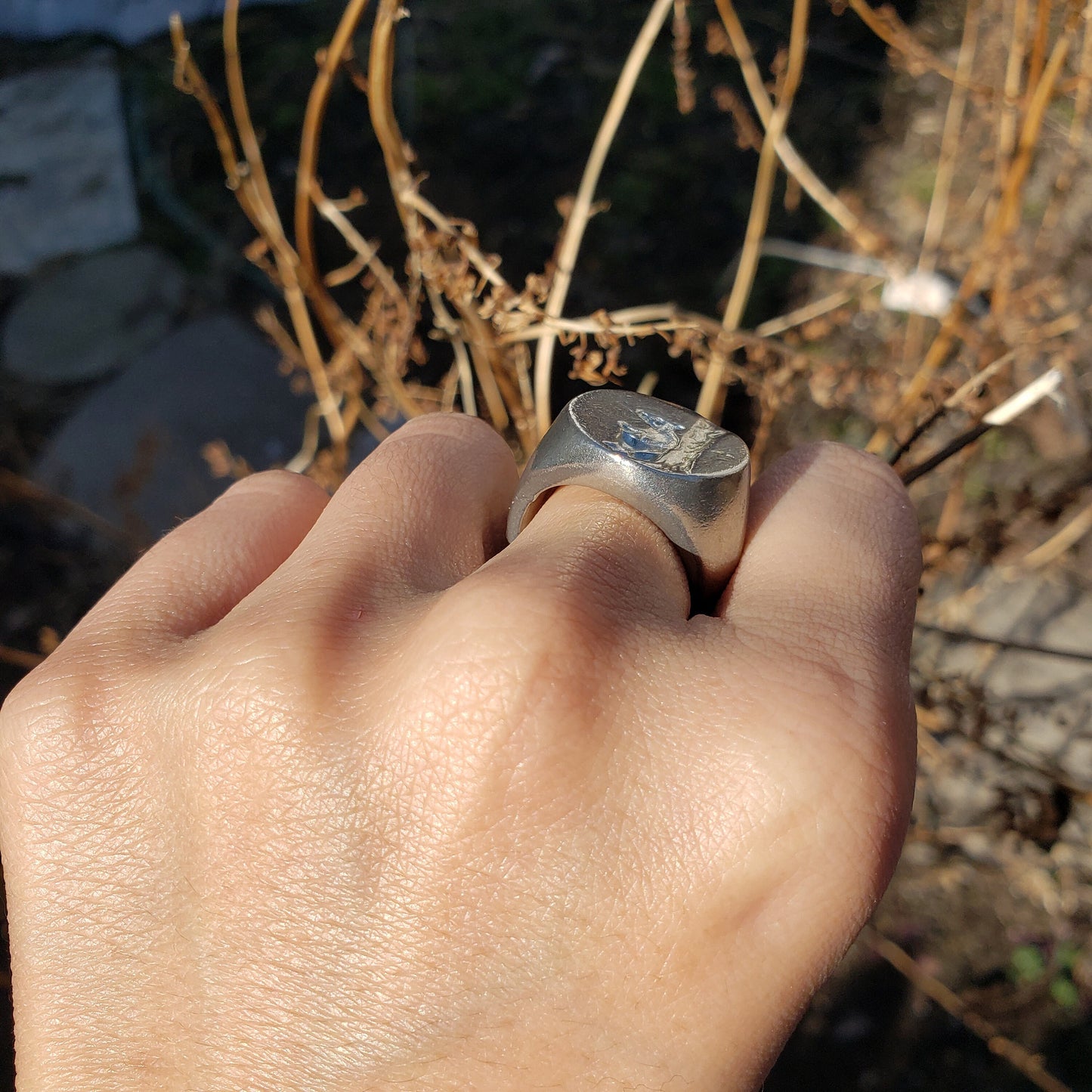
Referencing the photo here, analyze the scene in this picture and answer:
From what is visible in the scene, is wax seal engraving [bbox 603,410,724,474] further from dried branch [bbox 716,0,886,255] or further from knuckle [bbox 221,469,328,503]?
dried branch [bbox 716,0,886,255]

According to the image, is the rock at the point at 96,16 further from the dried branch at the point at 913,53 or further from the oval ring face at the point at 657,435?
the oval ring face at the point at 657,435

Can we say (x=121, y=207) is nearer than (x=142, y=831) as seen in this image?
No

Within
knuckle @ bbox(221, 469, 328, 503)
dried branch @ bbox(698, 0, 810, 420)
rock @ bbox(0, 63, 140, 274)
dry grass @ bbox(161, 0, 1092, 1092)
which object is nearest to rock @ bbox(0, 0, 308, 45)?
rock @ bbox(0, 63, 140, 274)

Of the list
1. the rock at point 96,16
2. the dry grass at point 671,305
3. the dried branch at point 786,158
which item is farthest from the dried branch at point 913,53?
the rock at point 96,16

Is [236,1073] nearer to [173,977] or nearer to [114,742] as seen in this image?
[173,977]

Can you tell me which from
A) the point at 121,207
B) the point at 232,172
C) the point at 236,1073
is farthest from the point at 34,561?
the point at 236,1073

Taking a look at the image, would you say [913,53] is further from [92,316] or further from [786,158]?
[92,316]

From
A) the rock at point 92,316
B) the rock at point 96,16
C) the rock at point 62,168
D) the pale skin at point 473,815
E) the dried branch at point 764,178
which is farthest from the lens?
the rock at point 96,16
